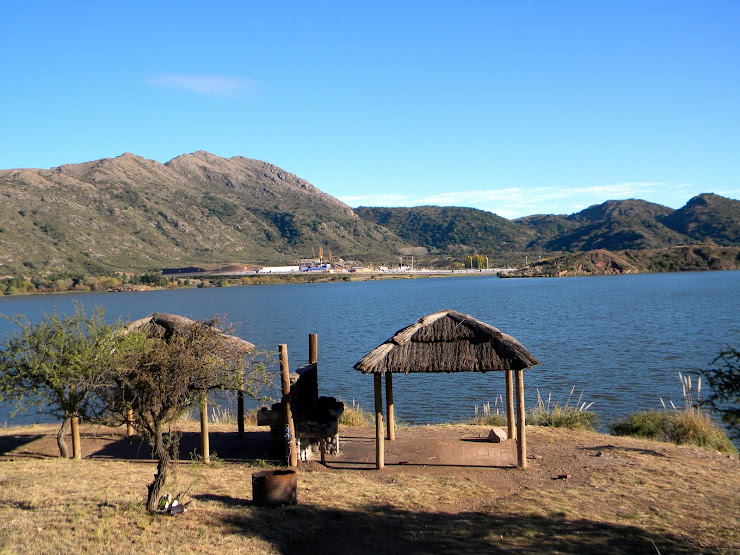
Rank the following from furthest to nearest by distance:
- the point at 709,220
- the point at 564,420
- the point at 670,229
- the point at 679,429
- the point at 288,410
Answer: the point at 670,229, the point at 709,220, the point at 564,420, the point at 679,429, the point at 288,410

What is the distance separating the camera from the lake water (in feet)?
71.4

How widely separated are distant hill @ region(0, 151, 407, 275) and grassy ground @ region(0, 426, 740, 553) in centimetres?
9448

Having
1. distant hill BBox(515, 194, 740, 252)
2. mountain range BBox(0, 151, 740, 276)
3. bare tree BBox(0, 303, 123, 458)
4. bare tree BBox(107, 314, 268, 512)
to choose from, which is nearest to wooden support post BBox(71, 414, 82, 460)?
bare tree BBox(0, 303, 123, 458)

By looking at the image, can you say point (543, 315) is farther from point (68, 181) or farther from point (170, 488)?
point (68, 181)

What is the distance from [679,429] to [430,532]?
29.5ft

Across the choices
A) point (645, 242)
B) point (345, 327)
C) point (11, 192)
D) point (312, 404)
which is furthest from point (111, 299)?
point (645, 242)

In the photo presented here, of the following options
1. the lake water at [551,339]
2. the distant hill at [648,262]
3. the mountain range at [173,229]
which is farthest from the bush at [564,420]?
the distant hill at [648,262]

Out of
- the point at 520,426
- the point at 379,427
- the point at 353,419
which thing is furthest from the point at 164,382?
the point at 353,419

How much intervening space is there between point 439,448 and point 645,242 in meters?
155

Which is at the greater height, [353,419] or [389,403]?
[389,403]

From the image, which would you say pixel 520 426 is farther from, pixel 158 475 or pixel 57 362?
pixel 57 362

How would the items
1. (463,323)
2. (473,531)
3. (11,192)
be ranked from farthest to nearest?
(11,192), (463,323), (473,531)

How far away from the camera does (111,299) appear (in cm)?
9394

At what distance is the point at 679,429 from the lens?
14.7m
